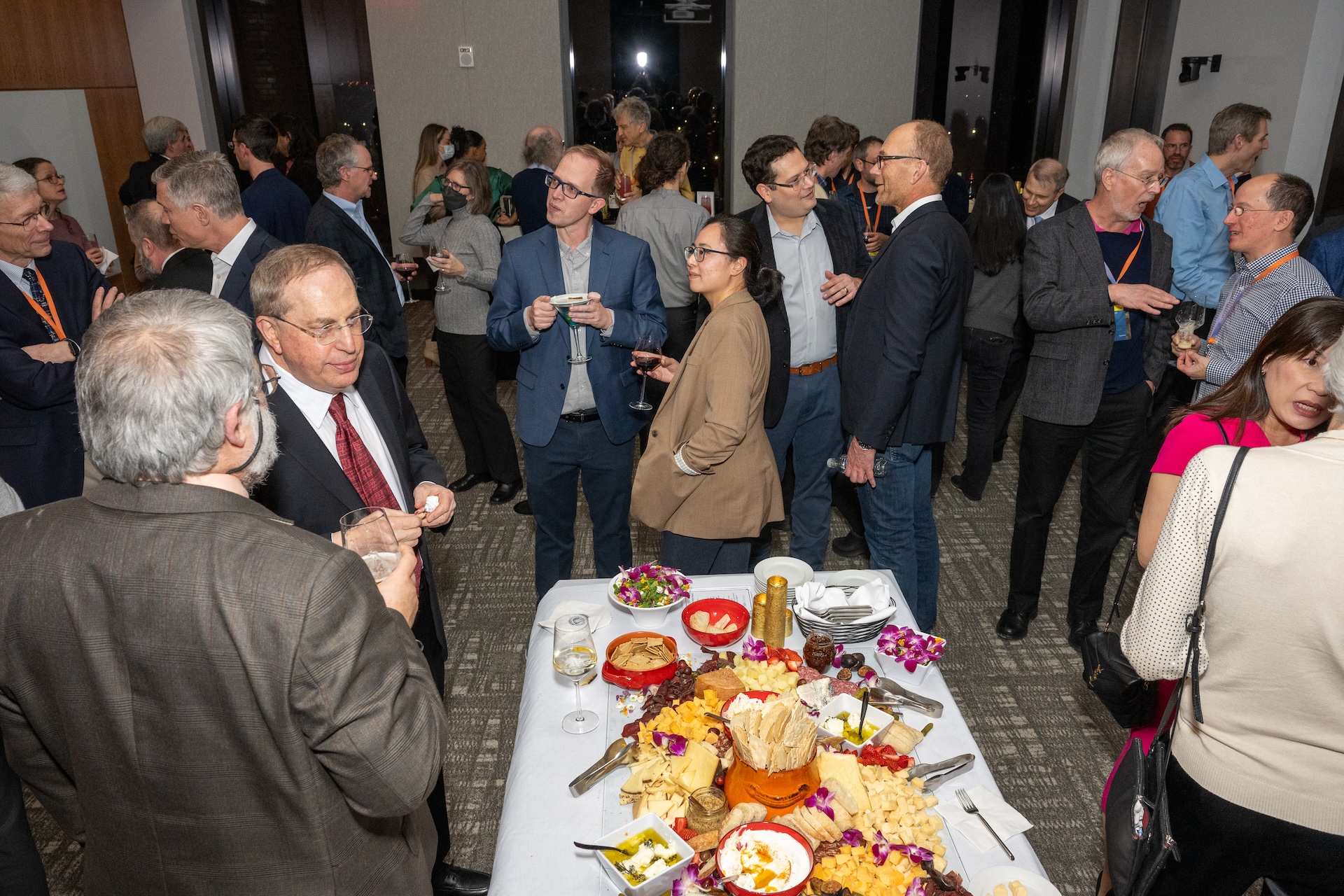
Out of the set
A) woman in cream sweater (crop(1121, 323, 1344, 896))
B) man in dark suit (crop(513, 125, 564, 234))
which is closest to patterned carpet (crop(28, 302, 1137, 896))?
woman in cream sweater (crop(1121, 323, 1344, 896))

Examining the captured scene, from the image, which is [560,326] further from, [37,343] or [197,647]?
[197,647]

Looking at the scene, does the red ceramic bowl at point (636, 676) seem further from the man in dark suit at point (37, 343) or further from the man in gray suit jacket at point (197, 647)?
the man in dark suit at point (37, 343)

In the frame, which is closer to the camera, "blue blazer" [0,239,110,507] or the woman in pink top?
the woman in pink top

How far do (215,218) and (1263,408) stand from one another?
3097mm

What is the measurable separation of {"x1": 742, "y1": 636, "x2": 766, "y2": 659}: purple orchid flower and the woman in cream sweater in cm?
72

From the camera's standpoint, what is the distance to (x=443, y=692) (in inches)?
116

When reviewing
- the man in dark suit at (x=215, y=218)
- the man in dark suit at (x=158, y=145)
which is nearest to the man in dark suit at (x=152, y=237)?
the man in dark suit at (x=215, y=218)

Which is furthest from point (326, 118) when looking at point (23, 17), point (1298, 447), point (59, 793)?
point (1298, 447)

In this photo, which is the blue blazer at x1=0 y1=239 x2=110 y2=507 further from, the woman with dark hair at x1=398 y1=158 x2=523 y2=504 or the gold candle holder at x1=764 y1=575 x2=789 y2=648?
the gold candle holder at x1=764 y1=575 x2=789 y2=648

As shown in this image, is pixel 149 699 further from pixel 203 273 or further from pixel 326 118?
pixel 326 118

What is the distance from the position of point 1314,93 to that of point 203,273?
18.7 ft

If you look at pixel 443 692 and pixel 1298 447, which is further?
pixel 443 692

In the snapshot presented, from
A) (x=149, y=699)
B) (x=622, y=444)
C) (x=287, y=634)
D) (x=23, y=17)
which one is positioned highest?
(x=23, y=17)

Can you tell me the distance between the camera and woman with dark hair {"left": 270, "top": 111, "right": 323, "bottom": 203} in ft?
22.5
